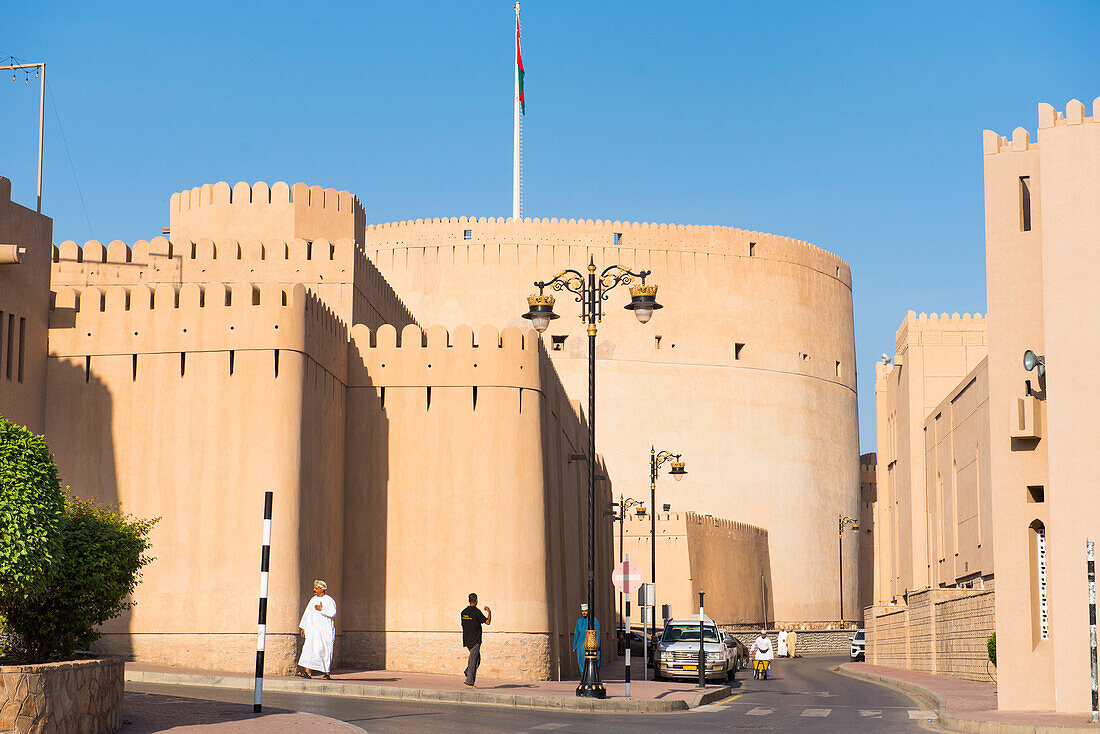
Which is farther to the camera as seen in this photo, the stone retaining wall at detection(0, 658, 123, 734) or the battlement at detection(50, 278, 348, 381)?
the battlement at detection(50, 278, 348, 381)

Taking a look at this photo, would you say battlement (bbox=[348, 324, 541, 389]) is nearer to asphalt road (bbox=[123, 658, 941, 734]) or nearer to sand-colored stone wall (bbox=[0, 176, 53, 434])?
sand-colored stone wall (bbox=[0, 176, 53, 434])

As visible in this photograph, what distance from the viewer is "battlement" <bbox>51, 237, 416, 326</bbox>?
2717 centimetres

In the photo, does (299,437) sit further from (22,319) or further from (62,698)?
(62,698)

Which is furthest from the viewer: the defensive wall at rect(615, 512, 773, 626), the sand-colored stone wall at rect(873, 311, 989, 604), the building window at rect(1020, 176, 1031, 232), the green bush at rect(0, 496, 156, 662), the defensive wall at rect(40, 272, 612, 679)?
the defensive wall at rect(615, 512, 773, 626)

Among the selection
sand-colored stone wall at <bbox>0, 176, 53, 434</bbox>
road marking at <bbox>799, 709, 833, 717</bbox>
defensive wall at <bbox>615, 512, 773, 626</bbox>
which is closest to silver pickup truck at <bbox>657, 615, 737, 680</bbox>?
road marking at <bbox>799, 709, 833, 717</bbox>

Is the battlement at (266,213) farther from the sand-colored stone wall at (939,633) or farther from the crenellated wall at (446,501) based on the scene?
the sand-colored stone wall at (939,633)

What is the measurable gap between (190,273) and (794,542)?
137 feet

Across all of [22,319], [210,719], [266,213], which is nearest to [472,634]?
[210,719]

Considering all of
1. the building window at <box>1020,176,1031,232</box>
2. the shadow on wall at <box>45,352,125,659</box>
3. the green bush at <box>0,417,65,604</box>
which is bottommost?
the green bush at <box>0,417,65,604</box>

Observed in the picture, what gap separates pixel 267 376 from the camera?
21.4 metres

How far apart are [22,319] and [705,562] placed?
3776 cm

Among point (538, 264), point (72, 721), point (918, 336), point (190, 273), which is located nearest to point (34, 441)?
point (72, 721)

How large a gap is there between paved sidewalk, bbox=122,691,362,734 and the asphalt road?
0.16 meters

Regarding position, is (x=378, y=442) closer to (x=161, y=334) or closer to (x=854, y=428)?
(x=161, y=334)
